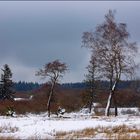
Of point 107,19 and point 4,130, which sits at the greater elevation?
point 107,19

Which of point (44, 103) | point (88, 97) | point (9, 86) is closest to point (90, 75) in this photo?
point (88, 97)

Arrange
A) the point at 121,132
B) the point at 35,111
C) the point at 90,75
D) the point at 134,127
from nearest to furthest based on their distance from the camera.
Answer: the point at 121,132, the point at 134,127, the point at 35,111, the point at 90,75

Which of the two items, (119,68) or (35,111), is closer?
(119,68)

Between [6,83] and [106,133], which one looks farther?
[6,83]

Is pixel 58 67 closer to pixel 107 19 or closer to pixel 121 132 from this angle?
pixel 107 19

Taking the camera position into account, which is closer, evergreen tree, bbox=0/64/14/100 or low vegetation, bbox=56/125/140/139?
low vegetation, bbox=56/125/140/139

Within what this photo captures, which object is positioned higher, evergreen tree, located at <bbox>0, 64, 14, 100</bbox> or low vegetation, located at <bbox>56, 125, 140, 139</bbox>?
evergreen tree, located at <bbox>0, 64, 14, 100</bbox>

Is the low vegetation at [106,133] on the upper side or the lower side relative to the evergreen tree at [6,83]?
lower

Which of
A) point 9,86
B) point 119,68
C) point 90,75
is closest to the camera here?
point 119,68

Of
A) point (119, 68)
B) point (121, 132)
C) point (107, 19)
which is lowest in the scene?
point (121, 132)

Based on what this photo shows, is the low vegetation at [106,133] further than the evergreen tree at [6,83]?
No

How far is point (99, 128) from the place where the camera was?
22328 mm

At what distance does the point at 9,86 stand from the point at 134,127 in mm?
66126

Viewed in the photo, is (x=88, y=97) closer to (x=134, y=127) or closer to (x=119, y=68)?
(x=119, y=68)
